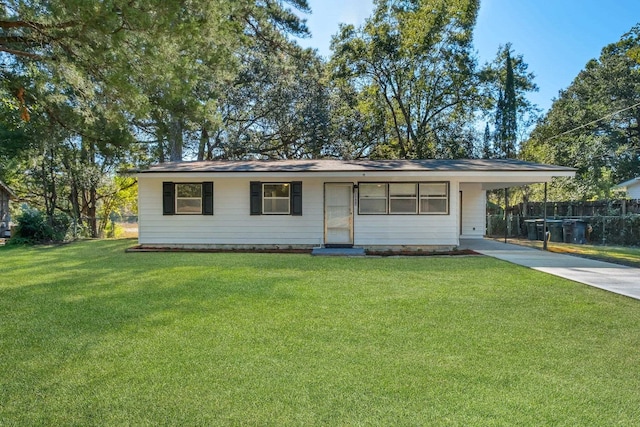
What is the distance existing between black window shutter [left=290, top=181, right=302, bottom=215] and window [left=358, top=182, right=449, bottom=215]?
5.79 feet

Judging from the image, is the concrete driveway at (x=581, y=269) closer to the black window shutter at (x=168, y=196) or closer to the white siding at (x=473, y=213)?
the white siding at (x=473, y=213)

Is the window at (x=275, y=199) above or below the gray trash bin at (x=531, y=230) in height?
above

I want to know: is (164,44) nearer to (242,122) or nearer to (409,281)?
(409,281)

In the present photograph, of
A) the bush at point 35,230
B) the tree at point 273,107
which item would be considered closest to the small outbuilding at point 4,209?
the bush at point 35,230

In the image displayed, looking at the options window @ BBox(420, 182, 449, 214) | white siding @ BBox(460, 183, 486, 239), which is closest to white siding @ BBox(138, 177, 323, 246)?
window @ BBox(420, 182, 449, 214)

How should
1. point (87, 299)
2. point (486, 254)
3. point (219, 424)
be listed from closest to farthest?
1. point (219, 424)
2. point (87, 299)
3. point (486, 254)

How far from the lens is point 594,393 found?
259 cm

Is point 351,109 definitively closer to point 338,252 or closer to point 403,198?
point 403,198

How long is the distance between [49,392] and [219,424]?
133 centimetres

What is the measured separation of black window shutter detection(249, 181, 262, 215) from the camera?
11125 mm

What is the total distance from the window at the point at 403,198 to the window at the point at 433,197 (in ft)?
0.67

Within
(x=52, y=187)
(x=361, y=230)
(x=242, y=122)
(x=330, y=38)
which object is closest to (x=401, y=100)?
(x=330, y=38)

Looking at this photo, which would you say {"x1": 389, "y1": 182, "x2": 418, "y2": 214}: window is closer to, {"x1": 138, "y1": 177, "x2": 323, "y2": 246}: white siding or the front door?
the front door

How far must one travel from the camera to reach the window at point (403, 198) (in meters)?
10.9
